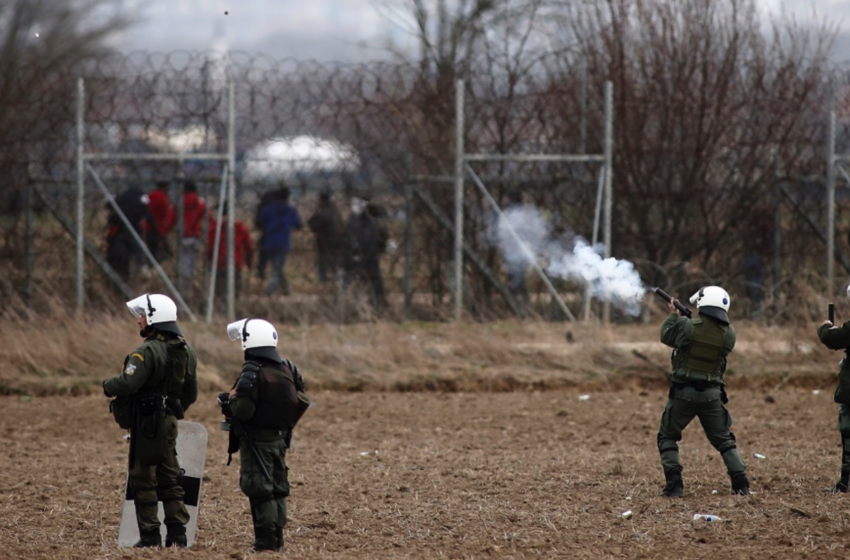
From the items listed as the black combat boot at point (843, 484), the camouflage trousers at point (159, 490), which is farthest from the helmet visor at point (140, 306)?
the black combat boot at point (843, 484)

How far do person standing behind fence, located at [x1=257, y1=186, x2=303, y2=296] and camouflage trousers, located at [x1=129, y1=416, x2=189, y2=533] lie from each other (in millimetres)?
7939

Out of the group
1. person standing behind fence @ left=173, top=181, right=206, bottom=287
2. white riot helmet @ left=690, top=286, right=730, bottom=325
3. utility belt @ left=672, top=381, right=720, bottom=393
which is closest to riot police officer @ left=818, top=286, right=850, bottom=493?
white riot helmet @ left=690, top=286, right=730, bottom=325

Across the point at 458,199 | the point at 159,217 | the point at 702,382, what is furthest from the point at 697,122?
the point at 702,382

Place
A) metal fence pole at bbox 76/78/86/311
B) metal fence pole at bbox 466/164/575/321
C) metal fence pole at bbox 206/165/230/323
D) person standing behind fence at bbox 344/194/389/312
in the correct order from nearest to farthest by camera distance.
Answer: metal fence pole at bbox 76/78/86/311
metal fence pole at bbox 206/165/230/323
metal fence pole at bbox 466/164/575/321
person standing behind fence at bbox 344/194/389/312

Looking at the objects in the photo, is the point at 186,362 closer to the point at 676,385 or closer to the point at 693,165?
the point at 676,385

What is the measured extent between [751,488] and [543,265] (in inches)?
282

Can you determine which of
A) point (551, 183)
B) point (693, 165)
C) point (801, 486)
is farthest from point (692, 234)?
point (801, 486)

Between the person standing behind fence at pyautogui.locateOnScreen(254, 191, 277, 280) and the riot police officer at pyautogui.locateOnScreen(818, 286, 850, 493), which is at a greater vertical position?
the person standing behind fence at pyautogui.locateOnScreen(254, 191, 277, 280)

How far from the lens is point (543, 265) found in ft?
49.0

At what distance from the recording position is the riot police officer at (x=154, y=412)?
21.5ft

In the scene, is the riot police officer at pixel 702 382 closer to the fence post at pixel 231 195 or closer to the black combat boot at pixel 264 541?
the black combat boot at pixel 264 541

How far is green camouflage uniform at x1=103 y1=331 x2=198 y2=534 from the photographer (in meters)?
6.51

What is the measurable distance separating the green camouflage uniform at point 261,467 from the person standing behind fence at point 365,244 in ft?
27.9

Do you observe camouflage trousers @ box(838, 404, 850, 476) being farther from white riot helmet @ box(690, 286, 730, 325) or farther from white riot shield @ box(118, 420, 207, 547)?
white riot shield @ box(118, 420, 207, 547)
